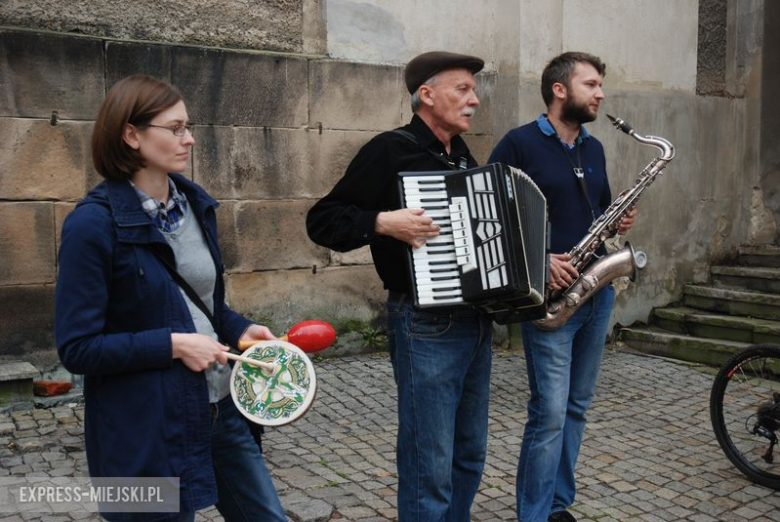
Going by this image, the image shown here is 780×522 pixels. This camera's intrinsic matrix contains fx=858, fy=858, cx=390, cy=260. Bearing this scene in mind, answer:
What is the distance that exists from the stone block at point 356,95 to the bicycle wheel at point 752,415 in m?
3.30

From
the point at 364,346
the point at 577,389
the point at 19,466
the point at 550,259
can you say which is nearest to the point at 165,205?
the point at 550,259

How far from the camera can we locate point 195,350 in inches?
85.5

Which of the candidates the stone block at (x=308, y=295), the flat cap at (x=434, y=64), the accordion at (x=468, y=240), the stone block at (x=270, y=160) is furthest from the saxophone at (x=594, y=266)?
the stone block at (x=308, y=295)

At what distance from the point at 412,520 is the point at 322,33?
Answer: 4.47 m

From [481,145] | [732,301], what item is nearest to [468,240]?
[481,145]

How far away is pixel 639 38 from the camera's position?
7906 mm

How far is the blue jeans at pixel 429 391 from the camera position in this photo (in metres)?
2.92

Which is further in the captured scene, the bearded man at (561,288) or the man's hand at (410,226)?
the bearded man at (561,288)

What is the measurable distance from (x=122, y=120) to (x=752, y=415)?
12.6 ft

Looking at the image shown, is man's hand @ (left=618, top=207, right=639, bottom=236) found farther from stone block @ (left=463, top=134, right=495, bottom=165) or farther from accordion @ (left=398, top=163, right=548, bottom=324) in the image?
Result: stone block @ (left=463, top=134, right=495, bottom=165)

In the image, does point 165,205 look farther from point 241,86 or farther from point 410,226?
point 241,86

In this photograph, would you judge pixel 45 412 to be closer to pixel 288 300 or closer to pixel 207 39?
pixel 288 300

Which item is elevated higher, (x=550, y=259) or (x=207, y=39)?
(x=207, y=39)

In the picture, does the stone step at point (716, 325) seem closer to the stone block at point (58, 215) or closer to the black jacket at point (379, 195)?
the black jacket at point (379, 195)
